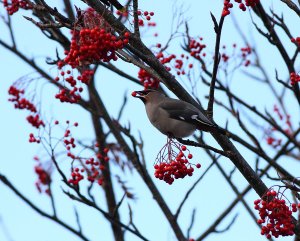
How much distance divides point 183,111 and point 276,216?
1.21 metres

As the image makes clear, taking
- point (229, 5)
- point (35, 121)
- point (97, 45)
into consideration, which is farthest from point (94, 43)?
point (35, 121)

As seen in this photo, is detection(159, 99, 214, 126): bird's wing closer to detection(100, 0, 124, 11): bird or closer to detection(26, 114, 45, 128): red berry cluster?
detection(100, 0, 124, 11): bird

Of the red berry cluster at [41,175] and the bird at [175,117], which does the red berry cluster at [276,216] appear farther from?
the red berry cluster at [41,175]

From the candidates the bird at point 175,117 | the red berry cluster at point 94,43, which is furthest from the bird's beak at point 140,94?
the red berry cluster at point 94,43

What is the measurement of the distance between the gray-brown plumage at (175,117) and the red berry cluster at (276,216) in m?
0.69

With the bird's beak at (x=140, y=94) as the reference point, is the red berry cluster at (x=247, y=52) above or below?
above

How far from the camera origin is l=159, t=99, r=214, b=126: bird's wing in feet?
14.4

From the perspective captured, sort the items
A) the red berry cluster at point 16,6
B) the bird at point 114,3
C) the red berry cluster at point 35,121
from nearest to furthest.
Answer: the bird at point 114,3, the red berry cluster at point 16,6, the red berry cluster at point 35,121

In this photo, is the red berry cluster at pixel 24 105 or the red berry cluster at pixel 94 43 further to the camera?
the red berry cluster at pixel 24 105

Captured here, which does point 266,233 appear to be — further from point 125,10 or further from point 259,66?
point 259,66

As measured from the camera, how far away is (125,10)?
4145 mm

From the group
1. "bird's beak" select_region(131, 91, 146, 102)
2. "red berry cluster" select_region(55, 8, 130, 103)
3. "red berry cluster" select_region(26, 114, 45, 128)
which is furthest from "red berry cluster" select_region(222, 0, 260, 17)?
"red berry cluster" select_region(26, 114, 45, 128)

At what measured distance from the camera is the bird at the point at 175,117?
4449 millimetres

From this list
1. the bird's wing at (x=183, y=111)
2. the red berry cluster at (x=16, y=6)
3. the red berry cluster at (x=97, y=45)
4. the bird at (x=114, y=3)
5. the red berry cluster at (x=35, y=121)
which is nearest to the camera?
the red berry cluster at (x=97, y=45)
